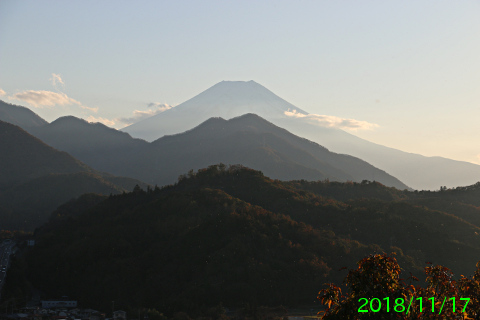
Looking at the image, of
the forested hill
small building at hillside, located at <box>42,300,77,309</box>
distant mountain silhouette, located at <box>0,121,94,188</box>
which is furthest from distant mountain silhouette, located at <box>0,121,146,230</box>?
small building at hillside, located at <box>42,300,77,309</box>

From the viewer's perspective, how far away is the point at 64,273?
65.8 metres

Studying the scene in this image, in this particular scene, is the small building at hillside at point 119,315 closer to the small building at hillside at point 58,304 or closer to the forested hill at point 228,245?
the forested hill at point 228,245

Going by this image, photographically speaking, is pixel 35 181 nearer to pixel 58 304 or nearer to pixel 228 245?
pixel 228 245

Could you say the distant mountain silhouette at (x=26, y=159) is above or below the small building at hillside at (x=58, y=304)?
above

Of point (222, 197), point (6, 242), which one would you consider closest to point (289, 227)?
point (222, 197)

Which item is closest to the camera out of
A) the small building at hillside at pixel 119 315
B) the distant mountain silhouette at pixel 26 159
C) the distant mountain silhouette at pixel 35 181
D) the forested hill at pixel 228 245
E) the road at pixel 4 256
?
the small building at hillside at pixel 119 315

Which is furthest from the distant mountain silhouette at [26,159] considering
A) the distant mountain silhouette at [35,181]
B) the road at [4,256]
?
the road at [4,256]

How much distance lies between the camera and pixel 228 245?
64125mm

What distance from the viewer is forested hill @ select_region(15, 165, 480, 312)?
186ft

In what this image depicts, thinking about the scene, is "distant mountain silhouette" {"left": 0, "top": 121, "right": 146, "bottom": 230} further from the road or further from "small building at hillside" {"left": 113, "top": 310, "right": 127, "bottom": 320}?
"small building at hillside" {"left": 113, "top": 310, "right": 127, "bottom": 320}

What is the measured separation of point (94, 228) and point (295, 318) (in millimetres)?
44496

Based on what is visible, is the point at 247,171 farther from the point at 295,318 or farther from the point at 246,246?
the point at 295,318

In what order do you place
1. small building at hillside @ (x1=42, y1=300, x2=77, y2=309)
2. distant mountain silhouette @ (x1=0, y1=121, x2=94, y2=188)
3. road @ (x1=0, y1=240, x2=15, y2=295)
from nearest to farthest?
small building at hillside @ (x1=42, y1=300, x2=77, y2=309), road @ (x1=0, y1=240, x2=15, y2=295), distant mountain silhouette @ (x1=0, y1=121, x2=94, y2=188)

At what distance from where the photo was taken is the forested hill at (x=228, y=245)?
56.7m
